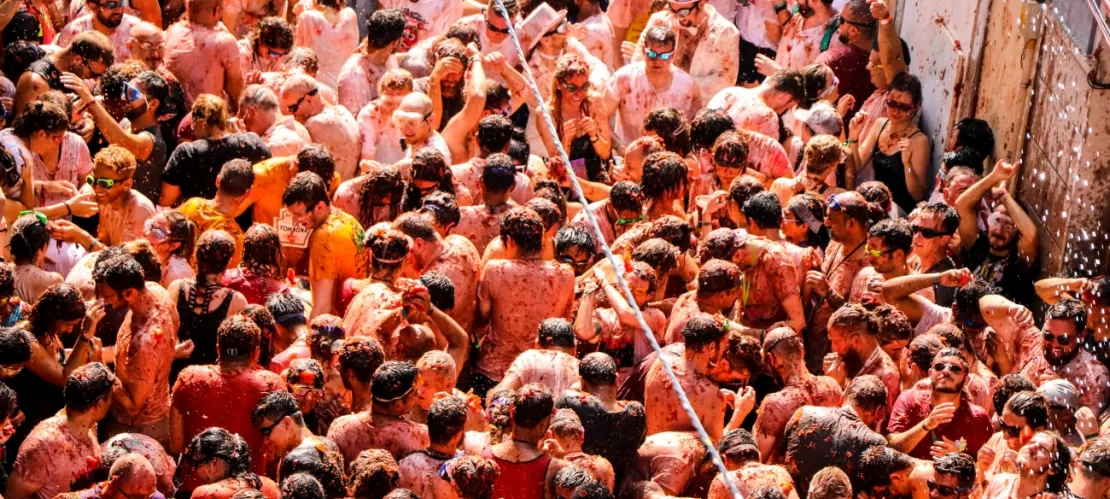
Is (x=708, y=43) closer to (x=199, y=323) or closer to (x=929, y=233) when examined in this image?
(x=929, y=233)

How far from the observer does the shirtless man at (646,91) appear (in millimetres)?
11672

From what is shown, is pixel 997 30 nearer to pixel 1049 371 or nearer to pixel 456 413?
pixel 1049 371

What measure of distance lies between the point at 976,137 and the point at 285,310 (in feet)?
15.6

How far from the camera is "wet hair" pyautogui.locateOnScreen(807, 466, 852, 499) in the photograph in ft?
23.9

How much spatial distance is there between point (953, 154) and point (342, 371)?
4521mm

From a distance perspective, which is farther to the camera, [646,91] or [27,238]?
[646,91]

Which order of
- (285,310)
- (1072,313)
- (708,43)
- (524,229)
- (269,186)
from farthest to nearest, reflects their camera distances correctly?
(708,43), (269,186), (524,229), (1072,313), (285,310)

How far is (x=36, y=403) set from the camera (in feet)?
26.9

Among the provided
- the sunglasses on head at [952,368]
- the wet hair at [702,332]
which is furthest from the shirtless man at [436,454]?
the sunglasses on head at [952,368]

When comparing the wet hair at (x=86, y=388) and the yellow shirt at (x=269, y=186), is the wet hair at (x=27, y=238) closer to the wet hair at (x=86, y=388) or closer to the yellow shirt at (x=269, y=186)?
the wet hair at (x=86, y=388)

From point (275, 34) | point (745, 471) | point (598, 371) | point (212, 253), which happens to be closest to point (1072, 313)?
point (745, 471)

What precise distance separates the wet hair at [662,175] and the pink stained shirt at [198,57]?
3088 millimetres

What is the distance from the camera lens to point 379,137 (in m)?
11.0

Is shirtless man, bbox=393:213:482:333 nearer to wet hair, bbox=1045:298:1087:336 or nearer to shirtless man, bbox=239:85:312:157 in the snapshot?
shirtless man, bbox=239:85:312:157
